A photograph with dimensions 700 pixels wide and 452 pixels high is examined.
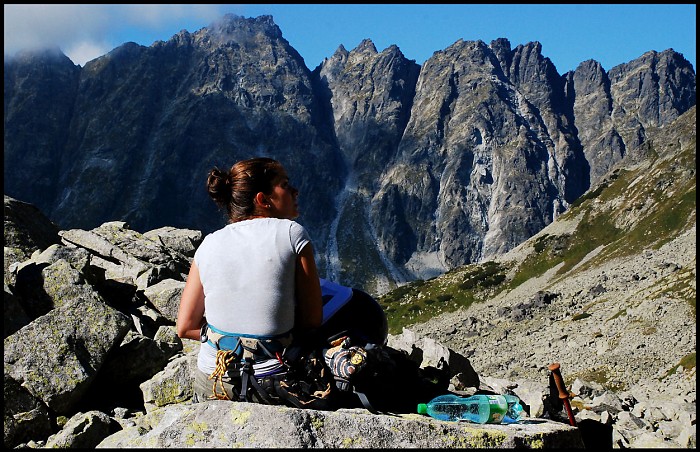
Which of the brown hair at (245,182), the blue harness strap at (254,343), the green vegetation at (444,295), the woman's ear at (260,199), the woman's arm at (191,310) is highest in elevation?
the brown hair at (245,182)

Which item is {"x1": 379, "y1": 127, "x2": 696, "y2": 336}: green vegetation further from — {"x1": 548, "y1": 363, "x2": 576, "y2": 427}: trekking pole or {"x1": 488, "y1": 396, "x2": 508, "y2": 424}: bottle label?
{"x1": 488, "y1": 396, "x2": 508, "y2": 424}: bottle label

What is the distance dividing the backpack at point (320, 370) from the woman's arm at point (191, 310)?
0.25 meters

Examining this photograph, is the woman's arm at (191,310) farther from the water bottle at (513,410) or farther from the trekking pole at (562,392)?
the trekking pole at (562,392)

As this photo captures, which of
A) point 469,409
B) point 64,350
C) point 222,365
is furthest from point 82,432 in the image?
point 469,409

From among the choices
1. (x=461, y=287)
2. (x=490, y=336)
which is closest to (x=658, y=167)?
(x=461, y=287)

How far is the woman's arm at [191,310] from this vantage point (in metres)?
7.36

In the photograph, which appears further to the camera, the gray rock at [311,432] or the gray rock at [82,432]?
the gray rock at [82,432]

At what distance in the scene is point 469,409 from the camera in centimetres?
705

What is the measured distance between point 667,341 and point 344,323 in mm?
60222

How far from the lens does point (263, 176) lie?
738 centimetres

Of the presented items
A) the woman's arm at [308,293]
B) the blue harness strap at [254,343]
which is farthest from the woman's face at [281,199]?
Result: the blue harness strap at [254,343]

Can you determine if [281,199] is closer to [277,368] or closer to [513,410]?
[277,368]

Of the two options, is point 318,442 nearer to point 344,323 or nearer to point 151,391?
point 344,323

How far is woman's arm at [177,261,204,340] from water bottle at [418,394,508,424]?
305 centimetres
